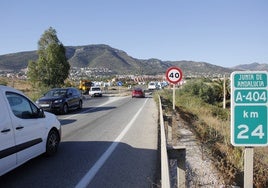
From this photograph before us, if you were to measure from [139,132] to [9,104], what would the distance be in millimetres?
6671

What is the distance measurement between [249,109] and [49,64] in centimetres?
4462

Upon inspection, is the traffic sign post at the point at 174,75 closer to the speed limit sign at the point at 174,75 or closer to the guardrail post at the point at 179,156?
the speed limit sign at the point at 174,75

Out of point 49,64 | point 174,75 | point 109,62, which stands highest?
point 109,62

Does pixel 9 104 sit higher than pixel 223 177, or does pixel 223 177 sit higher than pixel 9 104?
pixel 9 104

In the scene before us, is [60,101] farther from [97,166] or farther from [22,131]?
[22,131]

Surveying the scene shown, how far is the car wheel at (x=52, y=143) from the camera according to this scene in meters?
8.47

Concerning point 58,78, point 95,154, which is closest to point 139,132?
point 95,154

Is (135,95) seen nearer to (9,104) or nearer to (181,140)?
(181,140)

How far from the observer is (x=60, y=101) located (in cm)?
2161

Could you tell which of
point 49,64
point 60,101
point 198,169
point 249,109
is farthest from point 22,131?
point 49,64

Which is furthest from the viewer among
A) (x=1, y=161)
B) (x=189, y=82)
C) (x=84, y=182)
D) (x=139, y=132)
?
(x=189, y=82)

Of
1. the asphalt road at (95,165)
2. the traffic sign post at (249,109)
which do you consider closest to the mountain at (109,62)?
the asphalt road at (95,165)

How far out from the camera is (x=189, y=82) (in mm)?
43906

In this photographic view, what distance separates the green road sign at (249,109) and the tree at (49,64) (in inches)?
1753
